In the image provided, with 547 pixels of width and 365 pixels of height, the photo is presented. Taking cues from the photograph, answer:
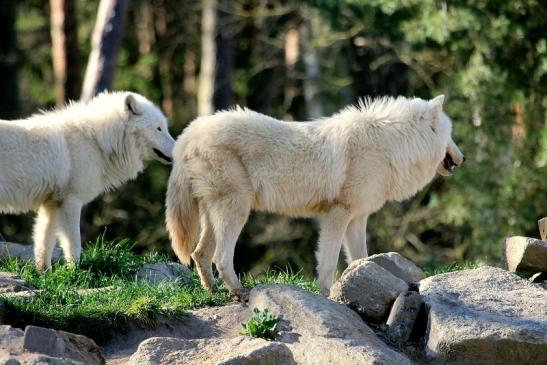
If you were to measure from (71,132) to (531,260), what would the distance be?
4.21 metres

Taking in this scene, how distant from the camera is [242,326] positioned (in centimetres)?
724

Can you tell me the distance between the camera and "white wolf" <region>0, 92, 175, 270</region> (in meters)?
9.04

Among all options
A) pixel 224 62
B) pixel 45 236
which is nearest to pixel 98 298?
pixel 45 236

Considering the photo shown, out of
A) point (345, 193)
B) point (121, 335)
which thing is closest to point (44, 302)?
point (121, 335)

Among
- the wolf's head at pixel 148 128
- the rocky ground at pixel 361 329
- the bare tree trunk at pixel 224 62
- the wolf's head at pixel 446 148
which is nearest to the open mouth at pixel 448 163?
the wolf's head at pixel 446 148

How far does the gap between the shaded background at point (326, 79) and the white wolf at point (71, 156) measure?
1010 mm

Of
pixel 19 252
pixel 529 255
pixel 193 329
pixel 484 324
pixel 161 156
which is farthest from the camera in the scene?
pixel 161 156

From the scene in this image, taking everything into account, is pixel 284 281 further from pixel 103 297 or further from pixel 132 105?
pixel 132 105

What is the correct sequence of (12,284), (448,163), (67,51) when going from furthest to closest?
(67,51) → (448,163) → (12,284)

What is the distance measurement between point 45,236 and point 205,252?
5.74ft

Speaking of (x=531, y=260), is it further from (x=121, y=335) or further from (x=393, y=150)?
(x=121, y=335)

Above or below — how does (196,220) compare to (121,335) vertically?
above

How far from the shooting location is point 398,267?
8203mm

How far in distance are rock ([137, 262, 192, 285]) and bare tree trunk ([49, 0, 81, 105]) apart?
30.7ft
